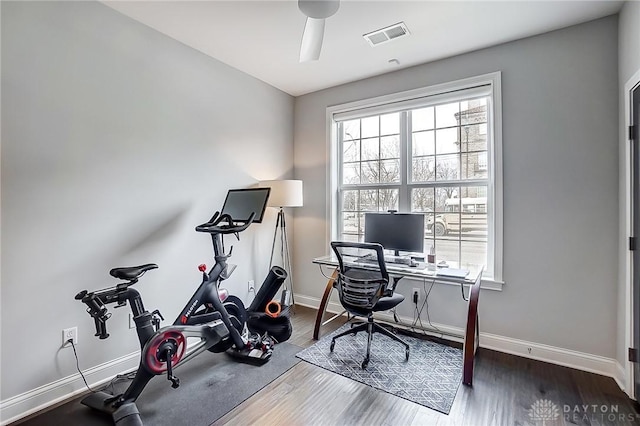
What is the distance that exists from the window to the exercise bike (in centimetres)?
150

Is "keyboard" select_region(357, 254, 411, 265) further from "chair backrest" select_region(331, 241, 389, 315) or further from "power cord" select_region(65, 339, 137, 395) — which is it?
"power cord" select_region(65, 339, 137, 395)

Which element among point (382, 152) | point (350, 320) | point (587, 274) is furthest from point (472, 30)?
point (350, 320)

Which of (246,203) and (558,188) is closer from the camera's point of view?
(558,188)

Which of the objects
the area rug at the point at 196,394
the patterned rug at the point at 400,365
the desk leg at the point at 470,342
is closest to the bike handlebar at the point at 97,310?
the area rug at the point at 196,394

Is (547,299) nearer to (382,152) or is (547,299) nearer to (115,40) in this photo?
(382,152)

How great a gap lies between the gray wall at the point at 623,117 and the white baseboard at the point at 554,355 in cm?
10

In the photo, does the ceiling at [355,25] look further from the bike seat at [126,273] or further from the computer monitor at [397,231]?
the bike seat at [126,273]

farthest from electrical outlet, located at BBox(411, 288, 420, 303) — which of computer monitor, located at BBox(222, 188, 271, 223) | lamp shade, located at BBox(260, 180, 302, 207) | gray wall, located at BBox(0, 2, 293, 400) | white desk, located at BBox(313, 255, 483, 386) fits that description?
gray wall, located at BBox(0, 2, 293, 400)

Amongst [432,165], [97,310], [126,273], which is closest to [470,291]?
[432,165]

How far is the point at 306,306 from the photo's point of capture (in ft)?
12.8

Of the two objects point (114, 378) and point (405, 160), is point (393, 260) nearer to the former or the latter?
point (405, 160)

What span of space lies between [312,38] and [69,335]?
8.34ft

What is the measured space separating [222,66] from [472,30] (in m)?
2.30

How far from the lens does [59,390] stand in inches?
78.9
